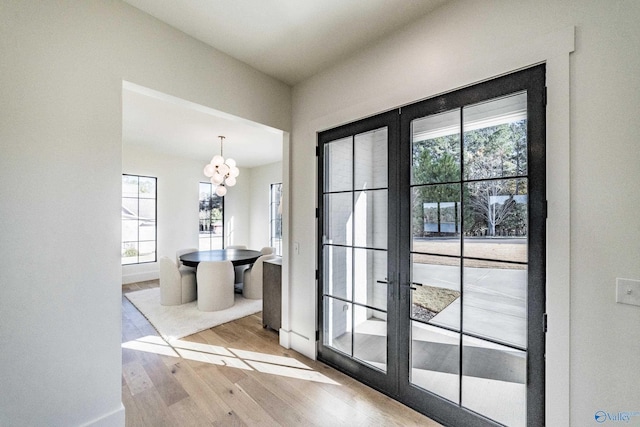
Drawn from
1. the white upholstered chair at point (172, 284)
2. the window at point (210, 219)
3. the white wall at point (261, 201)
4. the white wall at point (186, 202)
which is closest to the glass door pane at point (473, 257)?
the white upholstered chair at point (172, 284)

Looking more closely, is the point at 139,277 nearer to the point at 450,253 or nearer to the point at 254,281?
the point at 254,281

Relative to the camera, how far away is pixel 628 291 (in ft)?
3.97

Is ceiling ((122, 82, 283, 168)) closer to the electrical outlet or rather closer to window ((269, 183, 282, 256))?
window ((269, 183, 282, 256))

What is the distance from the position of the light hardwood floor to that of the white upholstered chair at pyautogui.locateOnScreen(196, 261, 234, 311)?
885 mm

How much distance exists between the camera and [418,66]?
1.89 m

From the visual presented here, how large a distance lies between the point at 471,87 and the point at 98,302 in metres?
2.72

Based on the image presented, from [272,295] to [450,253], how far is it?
221 cm

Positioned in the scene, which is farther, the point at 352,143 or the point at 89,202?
the point at 352,143

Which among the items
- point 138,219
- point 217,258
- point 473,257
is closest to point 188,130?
point 217,258

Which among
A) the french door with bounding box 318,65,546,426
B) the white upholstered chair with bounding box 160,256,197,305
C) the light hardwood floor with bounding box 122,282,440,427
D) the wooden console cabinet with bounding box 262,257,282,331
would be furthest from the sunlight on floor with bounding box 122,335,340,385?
the white upholstered chair with bounding box 160,256,197,305

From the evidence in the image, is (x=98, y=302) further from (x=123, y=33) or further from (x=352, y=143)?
(x=352, y=143)

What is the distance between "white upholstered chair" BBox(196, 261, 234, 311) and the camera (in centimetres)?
385

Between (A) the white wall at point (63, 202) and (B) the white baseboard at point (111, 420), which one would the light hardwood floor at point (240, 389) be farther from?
(A) the white wall at point (63, 202)

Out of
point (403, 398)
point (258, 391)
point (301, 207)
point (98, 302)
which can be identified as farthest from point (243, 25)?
point (403, 398)
